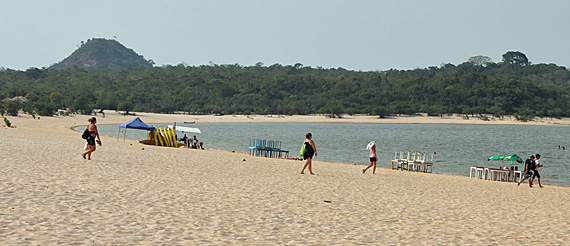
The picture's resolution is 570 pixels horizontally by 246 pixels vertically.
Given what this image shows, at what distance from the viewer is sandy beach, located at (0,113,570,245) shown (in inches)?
289

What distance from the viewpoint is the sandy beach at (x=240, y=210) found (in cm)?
733

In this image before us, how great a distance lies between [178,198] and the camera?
1020 cm

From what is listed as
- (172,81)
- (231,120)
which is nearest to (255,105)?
(231,120)

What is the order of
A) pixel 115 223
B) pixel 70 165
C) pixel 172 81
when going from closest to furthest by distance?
pixel 115 223 < pixel 70 165 < pixel 172 81

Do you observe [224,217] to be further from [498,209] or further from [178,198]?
[498,209]

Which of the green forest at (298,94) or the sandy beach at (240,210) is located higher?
the green forest at (298,94)

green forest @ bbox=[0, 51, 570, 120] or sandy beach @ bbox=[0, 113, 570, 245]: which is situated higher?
green forest @ bbox=[0, 51, 570, 120]

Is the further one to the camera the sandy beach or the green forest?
the green forest

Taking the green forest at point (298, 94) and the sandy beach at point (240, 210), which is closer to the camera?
the sandy beach at point (240, 210)

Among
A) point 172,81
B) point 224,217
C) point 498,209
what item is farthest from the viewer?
point 172,81

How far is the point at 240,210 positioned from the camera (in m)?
9.44

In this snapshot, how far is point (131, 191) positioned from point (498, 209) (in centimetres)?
826

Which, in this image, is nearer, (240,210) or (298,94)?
(240,210)

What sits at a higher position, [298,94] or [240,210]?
[298,94]
